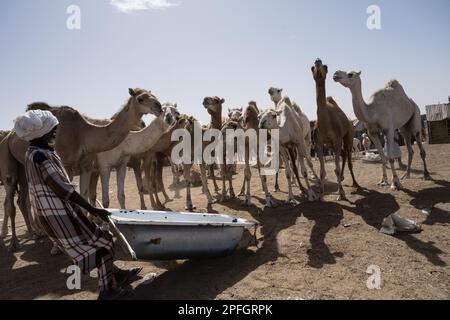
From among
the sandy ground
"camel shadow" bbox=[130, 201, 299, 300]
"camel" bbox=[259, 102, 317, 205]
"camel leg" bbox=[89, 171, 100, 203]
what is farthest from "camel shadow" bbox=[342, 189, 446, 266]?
"camel leg" bbox=[89, 171, 100, 203]

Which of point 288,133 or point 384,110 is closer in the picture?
point 288,133

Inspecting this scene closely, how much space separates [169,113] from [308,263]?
4277 millimetres

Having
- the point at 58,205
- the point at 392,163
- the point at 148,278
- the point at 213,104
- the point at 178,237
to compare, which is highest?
the point at 213,104

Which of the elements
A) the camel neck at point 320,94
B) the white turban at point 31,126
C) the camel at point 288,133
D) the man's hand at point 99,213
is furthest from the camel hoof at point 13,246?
the camel neck at point 320,94

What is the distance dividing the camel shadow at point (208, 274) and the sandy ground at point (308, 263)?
1 centimetres

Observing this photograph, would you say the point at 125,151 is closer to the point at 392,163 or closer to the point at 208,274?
the point at 208,274

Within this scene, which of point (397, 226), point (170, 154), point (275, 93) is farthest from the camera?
point (275, 93)

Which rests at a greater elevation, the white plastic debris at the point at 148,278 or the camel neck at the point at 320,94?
the camel neck at the point at 320,94

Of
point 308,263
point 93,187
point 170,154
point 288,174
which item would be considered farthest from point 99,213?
point 170,154

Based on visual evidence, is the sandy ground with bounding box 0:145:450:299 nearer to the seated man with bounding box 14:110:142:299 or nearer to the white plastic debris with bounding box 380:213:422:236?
the white plastic debris with bounding box 380:213:422:236

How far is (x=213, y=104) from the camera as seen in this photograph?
9125mm

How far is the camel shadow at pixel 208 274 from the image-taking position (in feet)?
13.9

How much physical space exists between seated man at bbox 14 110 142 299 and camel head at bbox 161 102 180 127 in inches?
149

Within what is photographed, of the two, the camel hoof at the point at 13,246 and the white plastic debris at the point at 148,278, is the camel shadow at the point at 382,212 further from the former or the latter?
the camel hoof at the point at 13,246
